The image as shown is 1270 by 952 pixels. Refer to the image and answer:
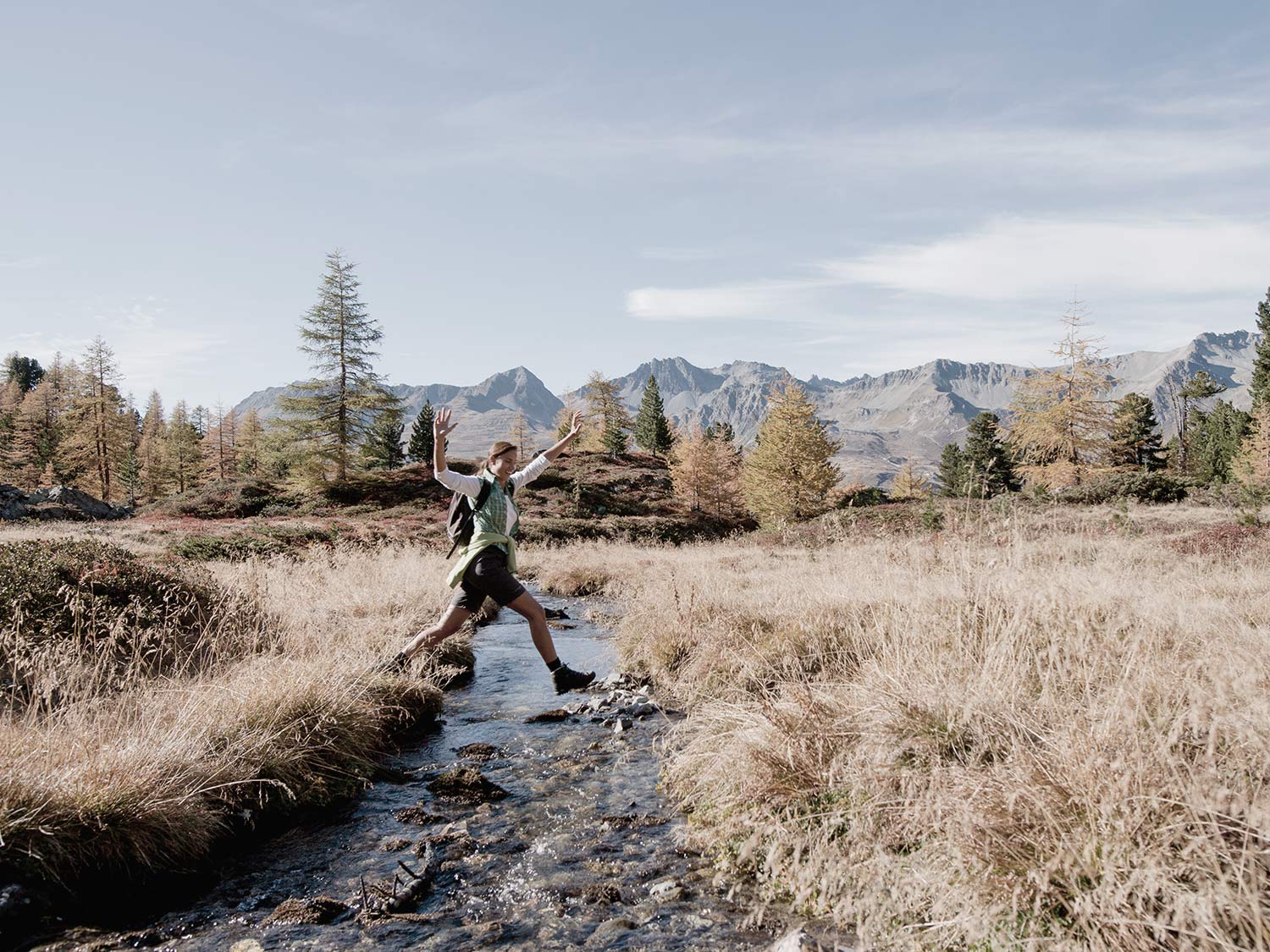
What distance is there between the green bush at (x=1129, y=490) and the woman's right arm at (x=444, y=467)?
3277cm

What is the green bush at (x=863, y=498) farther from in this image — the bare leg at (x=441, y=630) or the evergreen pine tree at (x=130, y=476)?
the evergreen pine tree at (x=130, y=476)

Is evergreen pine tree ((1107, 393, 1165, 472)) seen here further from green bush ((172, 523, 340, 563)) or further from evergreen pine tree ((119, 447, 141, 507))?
evergreen pine tree ((119, 447, 141, 507))

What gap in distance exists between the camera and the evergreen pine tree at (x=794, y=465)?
3584 cm

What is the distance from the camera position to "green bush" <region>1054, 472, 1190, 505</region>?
3181 cm

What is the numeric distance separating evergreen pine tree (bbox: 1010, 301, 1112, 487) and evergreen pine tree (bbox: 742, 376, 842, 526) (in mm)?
11424

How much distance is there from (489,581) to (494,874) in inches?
115

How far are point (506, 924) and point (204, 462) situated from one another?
246 feet

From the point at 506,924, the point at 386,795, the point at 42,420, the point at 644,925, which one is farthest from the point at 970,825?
the point at 42,420

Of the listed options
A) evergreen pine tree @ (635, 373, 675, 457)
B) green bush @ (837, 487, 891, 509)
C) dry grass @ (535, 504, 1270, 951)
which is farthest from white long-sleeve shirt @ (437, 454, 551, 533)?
evergreen pine tree @ (635, 373, 675, 457)

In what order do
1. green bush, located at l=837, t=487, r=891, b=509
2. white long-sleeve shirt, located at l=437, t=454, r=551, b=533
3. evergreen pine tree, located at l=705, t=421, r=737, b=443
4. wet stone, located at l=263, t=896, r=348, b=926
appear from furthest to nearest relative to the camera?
1. evergreen pine tree, located at l=705, t=421, r=737, b=443
2. green bush, located at l=837, t=487, r=891, b=509
3. white long-sleeve shirt, located at l=437, t=454, r=551, b=533
4. wet stone, located at l=263, t=896, r=348, b=926

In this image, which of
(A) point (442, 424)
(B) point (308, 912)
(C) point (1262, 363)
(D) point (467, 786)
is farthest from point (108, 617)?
(C) point (1262, 363)

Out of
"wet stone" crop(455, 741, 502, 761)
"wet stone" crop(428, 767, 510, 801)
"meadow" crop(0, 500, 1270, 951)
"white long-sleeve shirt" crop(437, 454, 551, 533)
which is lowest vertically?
"wet stone" crop(455, 741, 502, 761)

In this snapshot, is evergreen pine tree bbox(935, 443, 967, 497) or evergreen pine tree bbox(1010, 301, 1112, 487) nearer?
evergreen pine tree bbox(1010, 301, 1112, 487)

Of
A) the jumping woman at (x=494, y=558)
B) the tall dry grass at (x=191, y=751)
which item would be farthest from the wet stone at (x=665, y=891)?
the jumping woman at (x=494, y=558)
